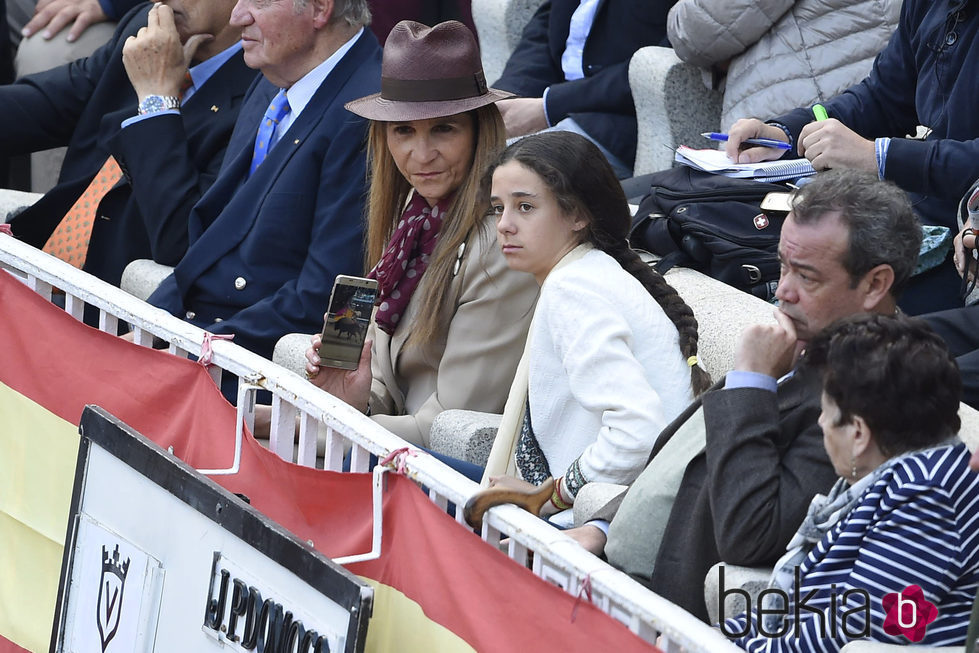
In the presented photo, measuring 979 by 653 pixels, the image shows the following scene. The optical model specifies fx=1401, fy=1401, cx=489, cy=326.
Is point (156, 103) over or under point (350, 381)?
over

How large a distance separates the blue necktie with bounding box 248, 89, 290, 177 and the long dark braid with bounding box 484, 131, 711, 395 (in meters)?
1.55

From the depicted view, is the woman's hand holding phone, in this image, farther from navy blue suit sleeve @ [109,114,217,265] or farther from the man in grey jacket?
navy blue suit sleeve @ [109,114,217,265]

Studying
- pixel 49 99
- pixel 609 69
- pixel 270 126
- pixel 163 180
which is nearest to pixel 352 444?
pixel 270 126

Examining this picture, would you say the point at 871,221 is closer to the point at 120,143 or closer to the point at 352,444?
the point at 352,444

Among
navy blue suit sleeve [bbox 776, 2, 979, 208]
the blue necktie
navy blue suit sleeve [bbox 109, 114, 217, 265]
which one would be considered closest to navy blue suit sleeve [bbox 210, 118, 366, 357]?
the blue necktie

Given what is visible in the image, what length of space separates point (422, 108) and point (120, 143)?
153 cm

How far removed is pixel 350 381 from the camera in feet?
12.9

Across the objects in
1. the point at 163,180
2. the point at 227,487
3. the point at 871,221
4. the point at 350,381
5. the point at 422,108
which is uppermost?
the point at 871,221

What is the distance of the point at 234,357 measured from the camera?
3277 mm

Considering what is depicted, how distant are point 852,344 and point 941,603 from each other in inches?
17.2

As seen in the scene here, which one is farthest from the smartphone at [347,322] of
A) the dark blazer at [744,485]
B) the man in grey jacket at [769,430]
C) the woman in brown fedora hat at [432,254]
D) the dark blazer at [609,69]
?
the dark blazer at [609,69]

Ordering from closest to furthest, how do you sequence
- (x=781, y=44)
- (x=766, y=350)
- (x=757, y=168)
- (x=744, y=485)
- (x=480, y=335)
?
(x=744, y=485) < (x=766, y=350) < (x=480, y=335) < (x=757, y=168) < (x=781, y=44)

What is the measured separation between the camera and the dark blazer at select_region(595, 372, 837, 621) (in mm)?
2496

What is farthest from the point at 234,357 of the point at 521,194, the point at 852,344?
the point at 852,344
